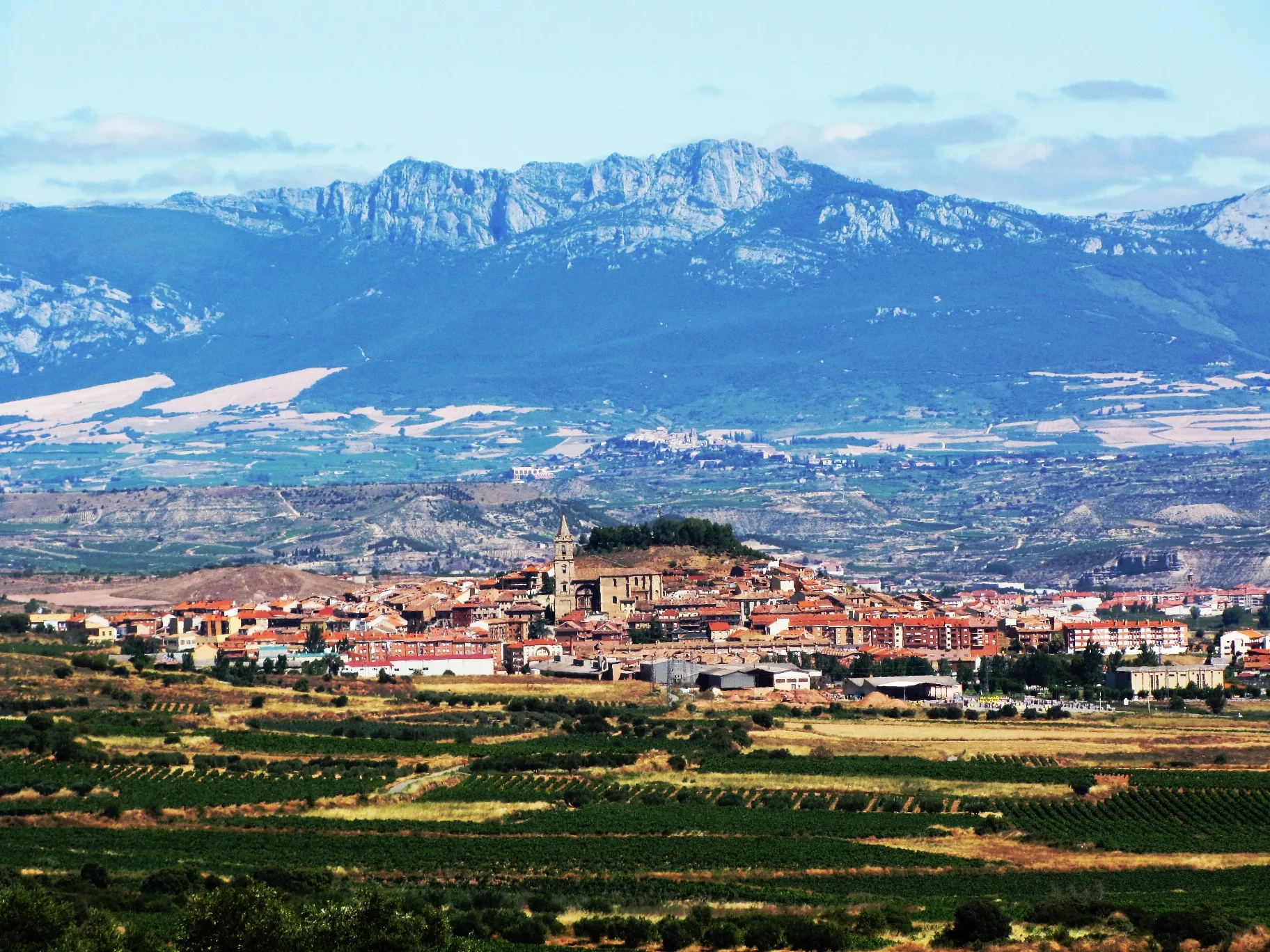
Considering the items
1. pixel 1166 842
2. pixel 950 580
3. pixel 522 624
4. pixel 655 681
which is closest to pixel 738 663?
pixel 655 681

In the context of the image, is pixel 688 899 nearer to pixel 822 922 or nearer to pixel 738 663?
pixel 822 922

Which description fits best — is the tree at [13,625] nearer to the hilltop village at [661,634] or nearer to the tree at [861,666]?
the hilltop village at [661,634]

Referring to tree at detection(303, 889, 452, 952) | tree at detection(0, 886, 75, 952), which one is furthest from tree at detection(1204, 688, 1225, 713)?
tree at detection(0, 886, 75, 952)

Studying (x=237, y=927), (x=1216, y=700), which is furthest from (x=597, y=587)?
(x=237, y=927)

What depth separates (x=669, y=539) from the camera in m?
123

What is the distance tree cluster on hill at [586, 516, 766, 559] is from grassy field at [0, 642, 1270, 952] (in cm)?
4365

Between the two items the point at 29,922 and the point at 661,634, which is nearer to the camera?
the point at 29,922

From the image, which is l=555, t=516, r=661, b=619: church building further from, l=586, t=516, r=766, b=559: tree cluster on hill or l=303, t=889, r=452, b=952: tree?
l=303, t=889, r=452, b=952: tree

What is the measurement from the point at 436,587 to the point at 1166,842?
2802 inches

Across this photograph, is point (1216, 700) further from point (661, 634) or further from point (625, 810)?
point (625, 810)

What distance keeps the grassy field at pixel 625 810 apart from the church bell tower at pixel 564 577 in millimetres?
28618

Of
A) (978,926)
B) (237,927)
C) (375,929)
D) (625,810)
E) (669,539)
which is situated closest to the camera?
(237,927)

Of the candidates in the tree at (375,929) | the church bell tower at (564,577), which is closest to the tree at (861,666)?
the church bell tower at (564,577)

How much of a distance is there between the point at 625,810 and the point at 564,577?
55.1m
